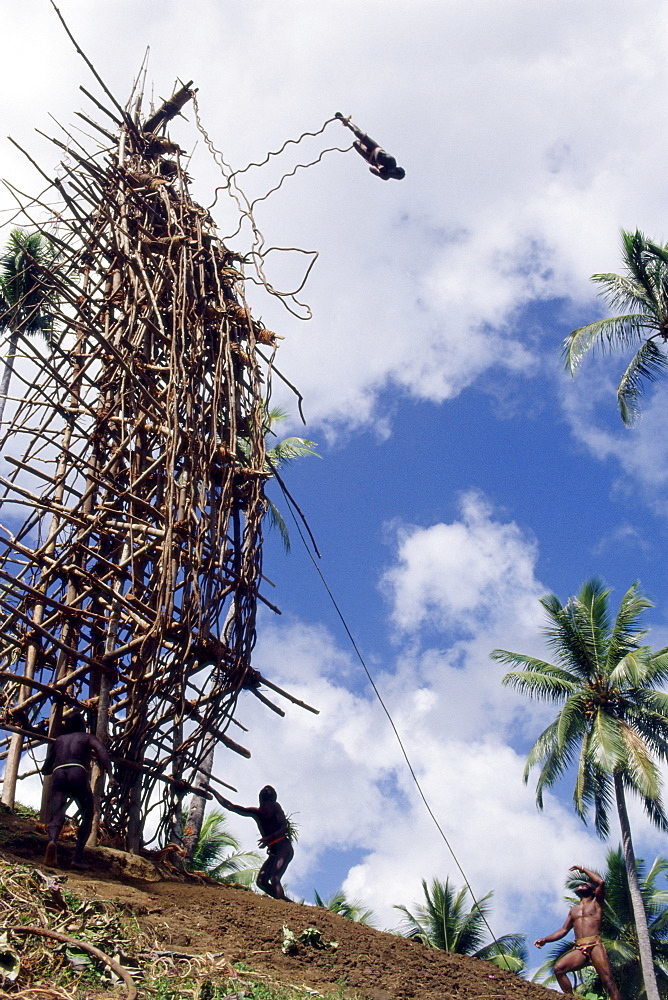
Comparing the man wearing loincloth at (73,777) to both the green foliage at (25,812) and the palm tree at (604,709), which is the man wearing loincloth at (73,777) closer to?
the green foliage at (25,812)

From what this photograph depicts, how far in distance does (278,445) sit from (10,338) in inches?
540

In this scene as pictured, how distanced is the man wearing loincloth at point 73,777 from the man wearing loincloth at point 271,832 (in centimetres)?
202

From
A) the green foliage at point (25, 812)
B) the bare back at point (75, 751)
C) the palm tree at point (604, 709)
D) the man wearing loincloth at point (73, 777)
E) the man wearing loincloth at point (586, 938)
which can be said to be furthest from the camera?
the palm tree at point (604, 709)

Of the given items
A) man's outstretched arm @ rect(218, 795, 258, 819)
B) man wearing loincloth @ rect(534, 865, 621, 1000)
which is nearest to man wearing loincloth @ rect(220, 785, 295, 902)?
man's outstretched arm @ rect(218, 795, 258, 819)

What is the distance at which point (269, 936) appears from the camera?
7184 millimetres

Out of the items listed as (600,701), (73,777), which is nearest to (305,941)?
(73,777)

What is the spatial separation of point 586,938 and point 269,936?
3.04m

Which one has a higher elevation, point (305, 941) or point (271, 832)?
point (271, 832)

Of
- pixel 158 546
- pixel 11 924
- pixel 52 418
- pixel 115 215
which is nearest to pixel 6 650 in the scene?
pixel 158 546

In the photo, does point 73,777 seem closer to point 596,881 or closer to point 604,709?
point 596,881

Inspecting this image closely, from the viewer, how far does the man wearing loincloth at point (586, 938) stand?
8.34 meters

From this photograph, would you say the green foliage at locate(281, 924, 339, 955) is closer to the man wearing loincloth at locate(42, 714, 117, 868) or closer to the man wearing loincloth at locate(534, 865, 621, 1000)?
the man wearing loincloth at locate(42, 714, 117, 868)

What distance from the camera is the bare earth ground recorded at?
6661mm

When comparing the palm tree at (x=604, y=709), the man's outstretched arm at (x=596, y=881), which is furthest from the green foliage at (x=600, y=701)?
the man's outstretched arm at (x=596, y=881)
